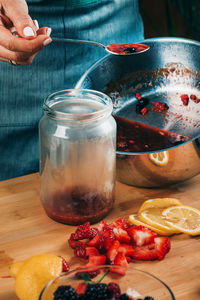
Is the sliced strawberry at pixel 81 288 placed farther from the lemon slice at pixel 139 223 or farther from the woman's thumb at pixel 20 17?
the woman's thumb at pixel 20 17

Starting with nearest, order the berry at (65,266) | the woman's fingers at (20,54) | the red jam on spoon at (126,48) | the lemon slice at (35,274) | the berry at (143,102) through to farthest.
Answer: the lemon slice at (35,274) → the berry at (65,266) → the woman's fingers at (20,54) → the red jam on spoon at (126,48) → the berry at (143,102)

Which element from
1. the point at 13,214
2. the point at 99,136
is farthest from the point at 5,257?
the point at 99,136

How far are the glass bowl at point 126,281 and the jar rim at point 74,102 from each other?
41 cm

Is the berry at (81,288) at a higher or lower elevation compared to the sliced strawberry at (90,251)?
higher

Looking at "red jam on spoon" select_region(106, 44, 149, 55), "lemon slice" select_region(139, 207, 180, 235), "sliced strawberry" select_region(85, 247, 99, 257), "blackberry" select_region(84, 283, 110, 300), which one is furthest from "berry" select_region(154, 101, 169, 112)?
"blackberry" select_region(84, 283, 110, 300)

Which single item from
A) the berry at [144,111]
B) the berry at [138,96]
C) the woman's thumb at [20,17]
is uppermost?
the woman's thumb at [20,17]

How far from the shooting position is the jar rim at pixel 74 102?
1.18 metres

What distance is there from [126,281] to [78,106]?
525 millimetres

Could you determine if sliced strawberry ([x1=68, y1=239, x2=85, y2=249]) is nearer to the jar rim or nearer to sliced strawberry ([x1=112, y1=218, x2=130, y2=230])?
sliced strawberry ([x1=112, y1=218, x2=130, y2=230])

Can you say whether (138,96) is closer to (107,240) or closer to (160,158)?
(160,158)

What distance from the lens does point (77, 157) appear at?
1218 millimetres

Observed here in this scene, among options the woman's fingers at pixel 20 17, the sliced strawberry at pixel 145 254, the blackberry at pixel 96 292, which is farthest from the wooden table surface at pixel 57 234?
the woman's fingers at pixel 20 17

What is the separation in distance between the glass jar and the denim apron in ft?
1.73

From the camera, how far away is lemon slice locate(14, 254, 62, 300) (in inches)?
38.9
